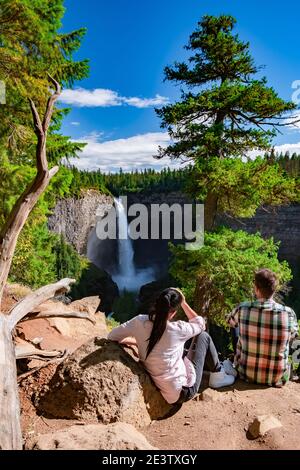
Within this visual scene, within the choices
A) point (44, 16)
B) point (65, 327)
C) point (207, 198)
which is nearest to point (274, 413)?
point (65, 327)

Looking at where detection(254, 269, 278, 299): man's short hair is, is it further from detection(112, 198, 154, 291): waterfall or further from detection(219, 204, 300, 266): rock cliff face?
detection(112, 198, 154, 291): waterfall

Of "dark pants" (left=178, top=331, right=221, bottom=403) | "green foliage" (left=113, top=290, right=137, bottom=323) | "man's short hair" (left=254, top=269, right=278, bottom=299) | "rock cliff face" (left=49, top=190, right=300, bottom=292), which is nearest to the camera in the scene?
"dark pants" (left=178, top=331, right=221, bottom=403)

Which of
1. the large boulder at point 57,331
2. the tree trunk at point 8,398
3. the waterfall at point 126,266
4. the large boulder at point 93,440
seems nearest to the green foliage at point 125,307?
the waterfall at point 126,266

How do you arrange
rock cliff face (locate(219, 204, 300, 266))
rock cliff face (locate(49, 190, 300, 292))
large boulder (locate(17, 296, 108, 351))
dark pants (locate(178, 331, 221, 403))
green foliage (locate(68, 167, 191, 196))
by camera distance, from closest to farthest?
dark pants (locate(178, 331, 221, 403)), large boulder (locate(17, 296, 108, 351)), rock cliff face (locate(49, 190, 300, 292)), rock cliff face (locate(219, 204, 300, 266)), green foliage (locate(68, 167, 191, 196))

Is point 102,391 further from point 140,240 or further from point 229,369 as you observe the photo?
point 140,240

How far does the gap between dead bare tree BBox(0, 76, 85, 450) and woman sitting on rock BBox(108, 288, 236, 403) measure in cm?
118

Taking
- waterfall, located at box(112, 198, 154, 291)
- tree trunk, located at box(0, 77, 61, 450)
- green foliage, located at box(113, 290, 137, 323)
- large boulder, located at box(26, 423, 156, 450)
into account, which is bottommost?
green foliage, located at box(113, 290, 137, 323)

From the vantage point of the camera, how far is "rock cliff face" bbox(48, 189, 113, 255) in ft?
149

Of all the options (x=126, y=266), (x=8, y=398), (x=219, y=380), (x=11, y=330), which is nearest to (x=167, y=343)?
(x=219, y=380)

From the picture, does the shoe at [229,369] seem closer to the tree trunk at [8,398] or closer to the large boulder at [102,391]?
the large boulder at [102,391]

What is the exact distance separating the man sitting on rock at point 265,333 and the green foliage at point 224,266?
4580 millimetres

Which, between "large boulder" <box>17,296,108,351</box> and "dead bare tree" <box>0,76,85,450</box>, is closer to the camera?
"dead bare tree" <box>0,76,85,450</box>

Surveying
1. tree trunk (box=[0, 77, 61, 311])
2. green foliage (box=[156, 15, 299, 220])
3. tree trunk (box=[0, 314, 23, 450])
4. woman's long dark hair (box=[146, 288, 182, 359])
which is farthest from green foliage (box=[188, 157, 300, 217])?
tree trunk (box=[0, 314, 23, 450])

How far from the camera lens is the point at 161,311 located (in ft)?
12.0
